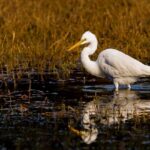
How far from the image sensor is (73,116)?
29.8ft

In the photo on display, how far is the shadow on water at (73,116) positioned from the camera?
7820 millimetres

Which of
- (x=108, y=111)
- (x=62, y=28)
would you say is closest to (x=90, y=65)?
(x=108, y=111)

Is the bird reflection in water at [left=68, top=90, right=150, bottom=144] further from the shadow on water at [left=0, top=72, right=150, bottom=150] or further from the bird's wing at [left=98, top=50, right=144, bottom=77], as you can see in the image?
the bird's wing at [left=98, top=50, right=144, bottom=77]

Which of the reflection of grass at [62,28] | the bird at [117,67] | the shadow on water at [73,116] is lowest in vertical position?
the shadow on water at [73,116]

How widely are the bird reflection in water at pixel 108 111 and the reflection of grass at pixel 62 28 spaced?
8.84ft

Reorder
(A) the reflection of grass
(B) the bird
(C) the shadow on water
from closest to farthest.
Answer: (C) the shadow on water < (B) the bird < (A) the reflection of grass

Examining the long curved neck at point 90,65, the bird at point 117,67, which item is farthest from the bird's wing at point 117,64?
the long curved neck at point 90,65

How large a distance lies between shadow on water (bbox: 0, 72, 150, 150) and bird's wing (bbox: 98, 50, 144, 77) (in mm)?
274

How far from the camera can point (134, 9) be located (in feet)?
57.1

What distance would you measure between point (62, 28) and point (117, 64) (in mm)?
4827

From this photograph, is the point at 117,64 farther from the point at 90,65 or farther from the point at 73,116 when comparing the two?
the point at 73,116

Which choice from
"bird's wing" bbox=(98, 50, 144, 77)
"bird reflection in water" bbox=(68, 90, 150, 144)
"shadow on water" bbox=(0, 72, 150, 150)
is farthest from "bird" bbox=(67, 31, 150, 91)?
"bird reflection in water" bbox=(68, 90, 150, 144)

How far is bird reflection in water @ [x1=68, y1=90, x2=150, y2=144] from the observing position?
27.2 ft

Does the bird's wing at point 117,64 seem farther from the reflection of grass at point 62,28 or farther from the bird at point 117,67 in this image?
the reflection of grass at point 62,28
